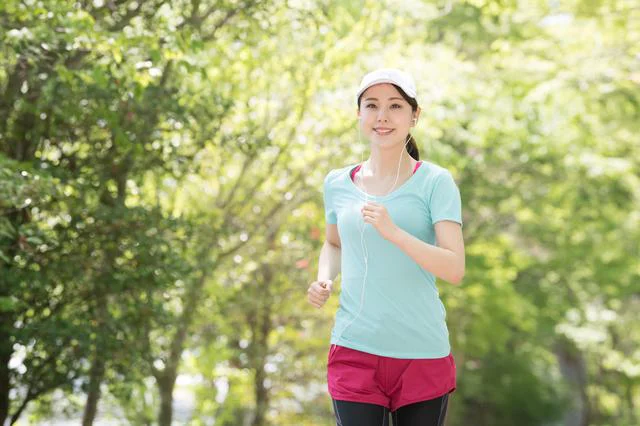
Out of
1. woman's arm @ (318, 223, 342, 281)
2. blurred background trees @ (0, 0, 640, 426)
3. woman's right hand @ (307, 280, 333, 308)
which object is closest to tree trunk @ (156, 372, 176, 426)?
blurred background trees @ (0, 0, 640, 426)

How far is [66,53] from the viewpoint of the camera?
585 centimetres

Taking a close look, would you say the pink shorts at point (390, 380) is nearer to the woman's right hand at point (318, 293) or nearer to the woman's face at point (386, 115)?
the woman's right hand at point (318, 293)

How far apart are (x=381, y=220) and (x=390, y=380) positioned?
0.51m

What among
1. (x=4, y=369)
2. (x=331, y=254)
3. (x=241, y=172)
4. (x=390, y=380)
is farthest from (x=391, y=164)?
Result: (x=241, y=172)

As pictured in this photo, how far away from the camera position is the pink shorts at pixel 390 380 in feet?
10.5

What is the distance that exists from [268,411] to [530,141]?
5371 mm

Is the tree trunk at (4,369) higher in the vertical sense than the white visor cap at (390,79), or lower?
lower

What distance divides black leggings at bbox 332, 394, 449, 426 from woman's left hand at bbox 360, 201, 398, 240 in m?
0.53

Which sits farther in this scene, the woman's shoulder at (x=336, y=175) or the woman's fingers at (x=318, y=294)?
the woman's shoulder at (x=336, y=175)

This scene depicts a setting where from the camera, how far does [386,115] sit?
11.0ft

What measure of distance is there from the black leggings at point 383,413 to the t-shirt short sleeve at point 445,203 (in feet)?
1.82

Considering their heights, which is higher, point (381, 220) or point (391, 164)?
point (391, 164)

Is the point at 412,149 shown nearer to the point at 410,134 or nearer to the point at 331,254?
the point at 410,134

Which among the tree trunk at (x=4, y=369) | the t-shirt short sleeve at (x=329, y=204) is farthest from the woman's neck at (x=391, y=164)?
the tree trunk at (x=4, y=369)
